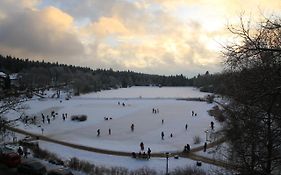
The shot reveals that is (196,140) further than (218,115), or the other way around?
(218,115)

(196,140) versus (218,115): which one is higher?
(218,115)

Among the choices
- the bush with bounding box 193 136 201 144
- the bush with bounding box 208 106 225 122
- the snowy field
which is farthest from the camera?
the bush with bounding box 208 106 225 122

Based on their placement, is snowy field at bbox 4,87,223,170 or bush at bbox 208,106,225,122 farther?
bush at bbox 208,106,225,122

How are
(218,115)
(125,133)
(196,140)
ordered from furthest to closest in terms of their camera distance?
(218,115) → (125,133) → (196,140)

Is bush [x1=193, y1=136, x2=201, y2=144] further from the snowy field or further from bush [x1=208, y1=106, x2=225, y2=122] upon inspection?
bush [x1=208, y1=106, x2=225, y2=122]

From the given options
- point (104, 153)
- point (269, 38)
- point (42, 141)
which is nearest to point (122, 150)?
point (104, 153)

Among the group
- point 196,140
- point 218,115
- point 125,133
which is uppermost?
point 218,115

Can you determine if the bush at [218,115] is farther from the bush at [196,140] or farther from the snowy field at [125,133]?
the bush at [196,140]

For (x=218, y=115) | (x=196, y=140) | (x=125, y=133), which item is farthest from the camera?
(x=218, y=115)

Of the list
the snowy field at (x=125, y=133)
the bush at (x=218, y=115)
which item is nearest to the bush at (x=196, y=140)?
the snowy field at (x=125, y=133)

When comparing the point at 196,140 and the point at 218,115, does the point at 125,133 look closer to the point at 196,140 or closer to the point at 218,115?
the point at 196,140

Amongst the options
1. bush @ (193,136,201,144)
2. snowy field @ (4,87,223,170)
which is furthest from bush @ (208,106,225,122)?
bush @ (193,136,201,144)

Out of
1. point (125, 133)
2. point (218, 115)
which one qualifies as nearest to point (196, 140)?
point (125, 133)

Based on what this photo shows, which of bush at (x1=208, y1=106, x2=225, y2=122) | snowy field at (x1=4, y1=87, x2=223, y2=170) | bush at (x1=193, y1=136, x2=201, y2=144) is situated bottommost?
snowy field at (x1=4, y1=87, x2=223, y2=170)
